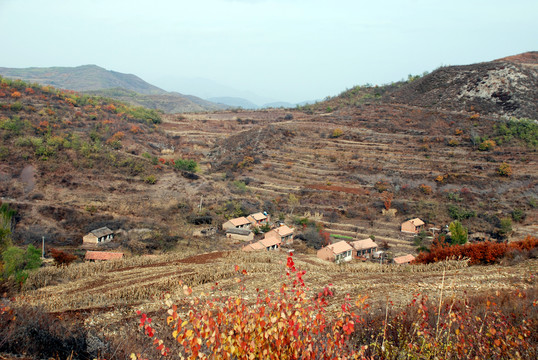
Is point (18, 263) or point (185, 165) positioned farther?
point (185, 165)

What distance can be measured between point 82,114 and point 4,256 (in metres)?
26.4

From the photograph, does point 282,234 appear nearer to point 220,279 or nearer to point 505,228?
point 220,279

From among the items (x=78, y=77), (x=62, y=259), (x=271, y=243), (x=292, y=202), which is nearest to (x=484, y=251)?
(x=271, y=243)

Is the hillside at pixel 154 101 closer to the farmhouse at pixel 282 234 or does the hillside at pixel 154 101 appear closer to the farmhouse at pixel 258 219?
the farmhouse at pixel 258 219

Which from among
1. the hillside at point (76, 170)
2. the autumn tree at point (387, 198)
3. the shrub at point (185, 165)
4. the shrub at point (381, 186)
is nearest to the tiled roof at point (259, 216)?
the hillside at point (76, 170)

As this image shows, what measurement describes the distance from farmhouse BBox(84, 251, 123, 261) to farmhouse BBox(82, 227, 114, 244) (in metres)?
2.58

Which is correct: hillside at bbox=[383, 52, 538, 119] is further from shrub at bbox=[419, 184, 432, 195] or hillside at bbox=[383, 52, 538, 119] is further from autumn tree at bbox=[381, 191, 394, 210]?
autumn tree at bbox=[381, 191, 394, 210]

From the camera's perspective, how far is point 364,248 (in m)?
19.3

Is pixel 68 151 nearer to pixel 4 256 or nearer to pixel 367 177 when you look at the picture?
pixel 4 256

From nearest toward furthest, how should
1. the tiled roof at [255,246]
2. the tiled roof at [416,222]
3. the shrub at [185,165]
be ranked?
→ 1. the tiled roof at [255,246]
2. the tiled roof at [416,222]
3. the shrub at [185,165]

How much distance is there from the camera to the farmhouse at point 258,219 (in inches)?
892

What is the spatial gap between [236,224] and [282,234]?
3.25 m

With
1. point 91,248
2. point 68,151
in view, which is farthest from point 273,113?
point 91,248

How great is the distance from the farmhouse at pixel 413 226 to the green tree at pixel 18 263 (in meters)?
20.1
